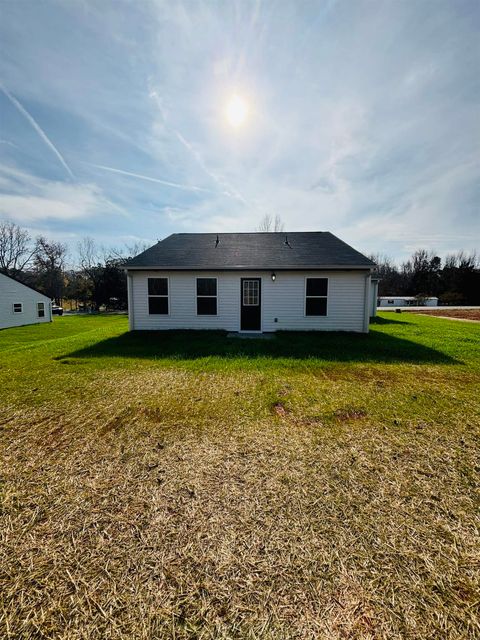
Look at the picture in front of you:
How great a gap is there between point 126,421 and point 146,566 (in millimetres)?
2267

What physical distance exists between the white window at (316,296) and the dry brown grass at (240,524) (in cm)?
646

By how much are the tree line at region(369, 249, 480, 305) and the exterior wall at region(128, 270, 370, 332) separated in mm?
29293

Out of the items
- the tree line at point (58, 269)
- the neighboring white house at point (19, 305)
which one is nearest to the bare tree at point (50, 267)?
the tree line at point (58, 269)

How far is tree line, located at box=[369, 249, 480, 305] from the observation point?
3931 centimetres

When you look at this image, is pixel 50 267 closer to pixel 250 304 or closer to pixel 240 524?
pixel 250 304

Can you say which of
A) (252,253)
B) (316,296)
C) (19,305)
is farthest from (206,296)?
(19,305)

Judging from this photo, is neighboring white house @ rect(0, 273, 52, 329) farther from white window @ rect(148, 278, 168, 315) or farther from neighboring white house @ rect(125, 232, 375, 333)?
white window @ rect(148, 278, 168, 315)

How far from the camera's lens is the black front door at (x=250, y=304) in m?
10.3

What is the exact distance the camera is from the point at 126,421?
3746 mm

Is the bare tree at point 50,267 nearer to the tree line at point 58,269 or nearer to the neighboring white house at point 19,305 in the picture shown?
the tree line at point 58,269

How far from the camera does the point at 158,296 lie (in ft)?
34.5

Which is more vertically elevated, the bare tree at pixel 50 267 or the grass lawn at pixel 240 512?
the bare tree at pixel 50 267

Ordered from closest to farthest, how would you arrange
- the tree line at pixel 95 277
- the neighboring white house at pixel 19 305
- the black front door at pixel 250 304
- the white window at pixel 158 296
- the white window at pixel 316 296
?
the white window at pixel 316 296 → the black front door at pixel 250 304 → the white window at pixel 158 296 → the neighboring white house at pixel 19 305 → the tree line at pixel 95 277

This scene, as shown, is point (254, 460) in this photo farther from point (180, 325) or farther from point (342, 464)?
point (180, 325)
